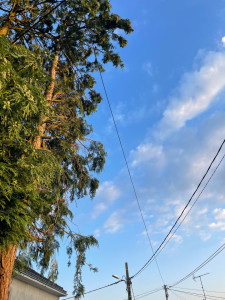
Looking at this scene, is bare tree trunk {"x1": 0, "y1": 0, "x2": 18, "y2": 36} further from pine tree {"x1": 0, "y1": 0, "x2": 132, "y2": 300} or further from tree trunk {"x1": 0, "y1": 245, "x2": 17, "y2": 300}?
tree trunk {"x1": 0, "y1": 245, "x2": 17, "y2": 300}

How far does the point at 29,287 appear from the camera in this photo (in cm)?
1264

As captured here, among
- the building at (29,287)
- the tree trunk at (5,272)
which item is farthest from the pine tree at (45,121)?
the building at (29,287)

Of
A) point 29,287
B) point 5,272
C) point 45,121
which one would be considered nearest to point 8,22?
point 45,121

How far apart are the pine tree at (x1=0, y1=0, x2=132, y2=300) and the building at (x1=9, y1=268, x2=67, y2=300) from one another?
11.1ft

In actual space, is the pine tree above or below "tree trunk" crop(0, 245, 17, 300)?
above

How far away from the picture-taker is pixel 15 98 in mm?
4203

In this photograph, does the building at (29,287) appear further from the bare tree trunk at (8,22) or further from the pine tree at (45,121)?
the bare tree trunk at (8,22)

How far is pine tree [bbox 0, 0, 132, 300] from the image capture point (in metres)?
4.55

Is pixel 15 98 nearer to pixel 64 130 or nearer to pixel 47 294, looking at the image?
pixel 64 130

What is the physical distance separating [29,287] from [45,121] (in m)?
9.35

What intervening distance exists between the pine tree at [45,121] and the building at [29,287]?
3379mm

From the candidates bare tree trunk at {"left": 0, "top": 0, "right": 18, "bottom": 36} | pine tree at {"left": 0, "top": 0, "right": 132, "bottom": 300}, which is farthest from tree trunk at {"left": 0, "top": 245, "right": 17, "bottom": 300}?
bare tree trunk at {"left": 0, "top": 0, "right": 18, "bottom": 36}

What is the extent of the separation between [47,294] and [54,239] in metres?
8.80

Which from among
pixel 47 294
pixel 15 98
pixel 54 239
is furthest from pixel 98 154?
pixel 47 294
